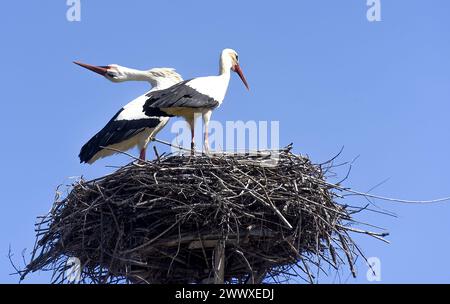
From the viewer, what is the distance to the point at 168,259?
11.0 m

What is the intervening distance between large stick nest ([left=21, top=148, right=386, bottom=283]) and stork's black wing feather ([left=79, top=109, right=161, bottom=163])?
1.68 m

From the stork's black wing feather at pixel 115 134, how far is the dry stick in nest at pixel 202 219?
1673 mm

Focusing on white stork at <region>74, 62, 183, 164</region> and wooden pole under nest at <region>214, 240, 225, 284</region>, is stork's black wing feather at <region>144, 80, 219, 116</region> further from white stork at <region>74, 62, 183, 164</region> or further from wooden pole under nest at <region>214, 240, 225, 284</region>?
wooden pole under nest at <region>214, 240, 225, 284</region>

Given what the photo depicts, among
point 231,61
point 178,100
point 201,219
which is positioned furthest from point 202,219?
point 231,61

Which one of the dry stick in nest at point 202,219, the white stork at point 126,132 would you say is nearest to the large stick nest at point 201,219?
the dry stick in nest at point 202,219

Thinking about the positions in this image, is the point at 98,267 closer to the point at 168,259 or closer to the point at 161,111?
the point at 168,259

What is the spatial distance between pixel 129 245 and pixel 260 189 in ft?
3.86

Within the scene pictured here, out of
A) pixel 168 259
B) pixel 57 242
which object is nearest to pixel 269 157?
pixel 168 259

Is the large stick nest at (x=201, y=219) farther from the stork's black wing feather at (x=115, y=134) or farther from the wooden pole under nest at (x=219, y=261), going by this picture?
the stork's black wing feather at (x=115, y=134)

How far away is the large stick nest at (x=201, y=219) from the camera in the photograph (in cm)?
1046

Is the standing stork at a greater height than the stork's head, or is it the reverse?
the stork's head

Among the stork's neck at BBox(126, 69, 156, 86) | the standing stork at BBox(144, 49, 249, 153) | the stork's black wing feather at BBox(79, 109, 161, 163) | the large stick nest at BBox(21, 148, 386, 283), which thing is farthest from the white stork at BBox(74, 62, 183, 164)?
the large stick nest at BBox(21, 148, 386, 283)

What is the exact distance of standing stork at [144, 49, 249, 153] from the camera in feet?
38.3
